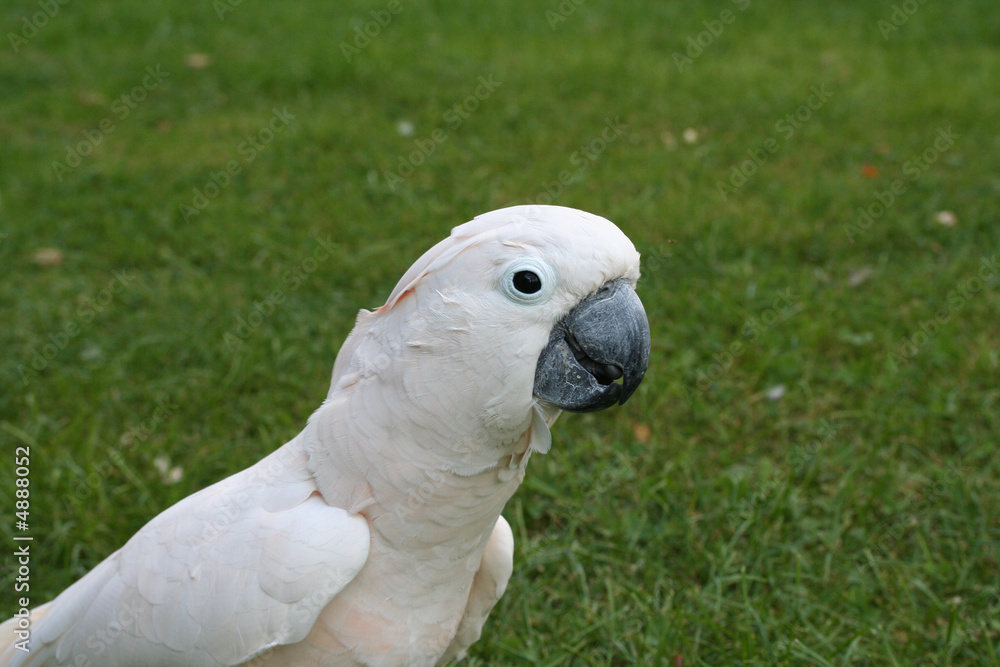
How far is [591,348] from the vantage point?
4.59 ft

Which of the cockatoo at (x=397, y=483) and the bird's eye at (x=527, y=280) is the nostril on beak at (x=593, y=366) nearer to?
the cockatoo at (x=397, y=483)

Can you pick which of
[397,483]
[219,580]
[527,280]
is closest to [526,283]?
[527,280]

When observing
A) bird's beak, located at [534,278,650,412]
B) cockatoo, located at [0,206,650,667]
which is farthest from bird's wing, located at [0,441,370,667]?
bird's beak, located at [534,278,650,412]

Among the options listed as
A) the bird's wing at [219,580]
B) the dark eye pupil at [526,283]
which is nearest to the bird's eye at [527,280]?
the dark eye pupil at [526,283]

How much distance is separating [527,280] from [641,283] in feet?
8.24

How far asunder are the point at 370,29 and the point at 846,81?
12.9 ft

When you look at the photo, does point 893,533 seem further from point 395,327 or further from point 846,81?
point 846,81

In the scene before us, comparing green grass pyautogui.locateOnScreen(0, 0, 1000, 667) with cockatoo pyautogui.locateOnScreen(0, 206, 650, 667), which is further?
green grass pyautogui.locateOnScreen(0, 0, 1000, 667)

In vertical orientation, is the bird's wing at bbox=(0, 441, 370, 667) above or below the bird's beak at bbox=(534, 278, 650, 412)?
below

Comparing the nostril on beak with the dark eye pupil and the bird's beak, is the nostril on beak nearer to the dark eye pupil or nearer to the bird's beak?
the bird's beak

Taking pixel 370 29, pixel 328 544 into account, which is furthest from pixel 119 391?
pixel 370 29

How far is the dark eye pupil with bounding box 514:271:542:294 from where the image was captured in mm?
1350

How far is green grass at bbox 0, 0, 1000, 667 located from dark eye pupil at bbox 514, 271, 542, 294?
690 millimetres

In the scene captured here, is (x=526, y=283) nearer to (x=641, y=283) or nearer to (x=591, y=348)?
(x=591, y=348)
